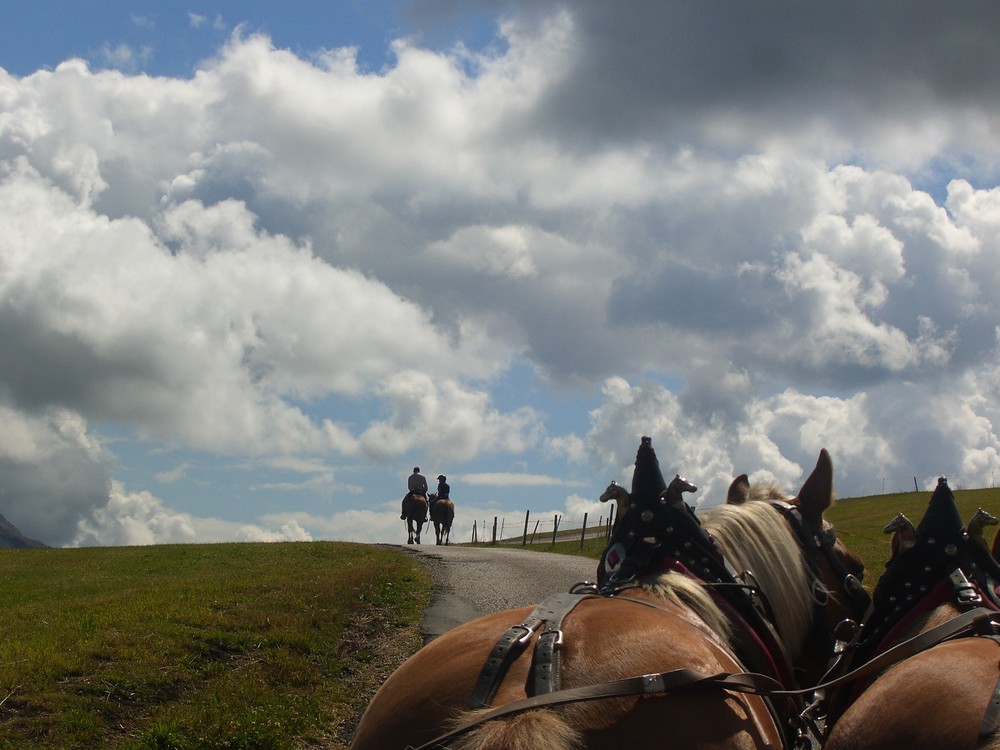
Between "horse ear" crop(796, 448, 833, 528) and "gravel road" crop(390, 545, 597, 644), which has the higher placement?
"horse ear" crop(796, 448, 833, 528)

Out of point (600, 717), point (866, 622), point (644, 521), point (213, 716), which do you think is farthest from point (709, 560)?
point (213, 716)

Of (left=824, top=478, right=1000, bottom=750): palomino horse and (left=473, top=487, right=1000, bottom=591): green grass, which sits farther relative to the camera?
(left=473, top=487, right=1000, bottom=591): green grass

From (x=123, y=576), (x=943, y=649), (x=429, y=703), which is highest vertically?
(x=943, y=649)

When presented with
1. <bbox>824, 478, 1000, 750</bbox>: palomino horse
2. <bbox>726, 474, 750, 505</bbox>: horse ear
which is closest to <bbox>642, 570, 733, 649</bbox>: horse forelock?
<bbox>824, 478, 1000, 750</bbox>: palomino horse

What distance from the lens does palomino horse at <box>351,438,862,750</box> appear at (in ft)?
7.75

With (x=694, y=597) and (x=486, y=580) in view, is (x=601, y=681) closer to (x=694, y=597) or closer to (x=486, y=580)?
(x=694, y=597)

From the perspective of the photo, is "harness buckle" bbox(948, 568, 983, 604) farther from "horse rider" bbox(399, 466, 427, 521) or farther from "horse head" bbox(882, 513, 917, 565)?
"horse rider" bbox(399, 466, 427, 521)

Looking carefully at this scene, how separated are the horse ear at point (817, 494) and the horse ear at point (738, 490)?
1.13ft

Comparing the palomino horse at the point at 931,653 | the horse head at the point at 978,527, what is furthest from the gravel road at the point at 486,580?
the horse head at the point at 978,527

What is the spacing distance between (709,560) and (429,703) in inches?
53.6

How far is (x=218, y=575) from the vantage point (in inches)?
640

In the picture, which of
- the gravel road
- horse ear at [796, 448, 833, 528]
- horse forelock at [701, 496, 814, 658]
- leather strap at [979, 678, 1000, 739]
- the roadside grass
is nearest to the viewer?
leather strap at [979, 678, 1000, 739]

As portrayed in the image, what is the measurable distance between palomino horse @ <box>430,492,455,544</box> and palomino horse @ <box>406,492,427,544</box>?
0.39m

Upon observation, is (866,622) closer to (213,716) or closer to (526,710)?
(526,710)
